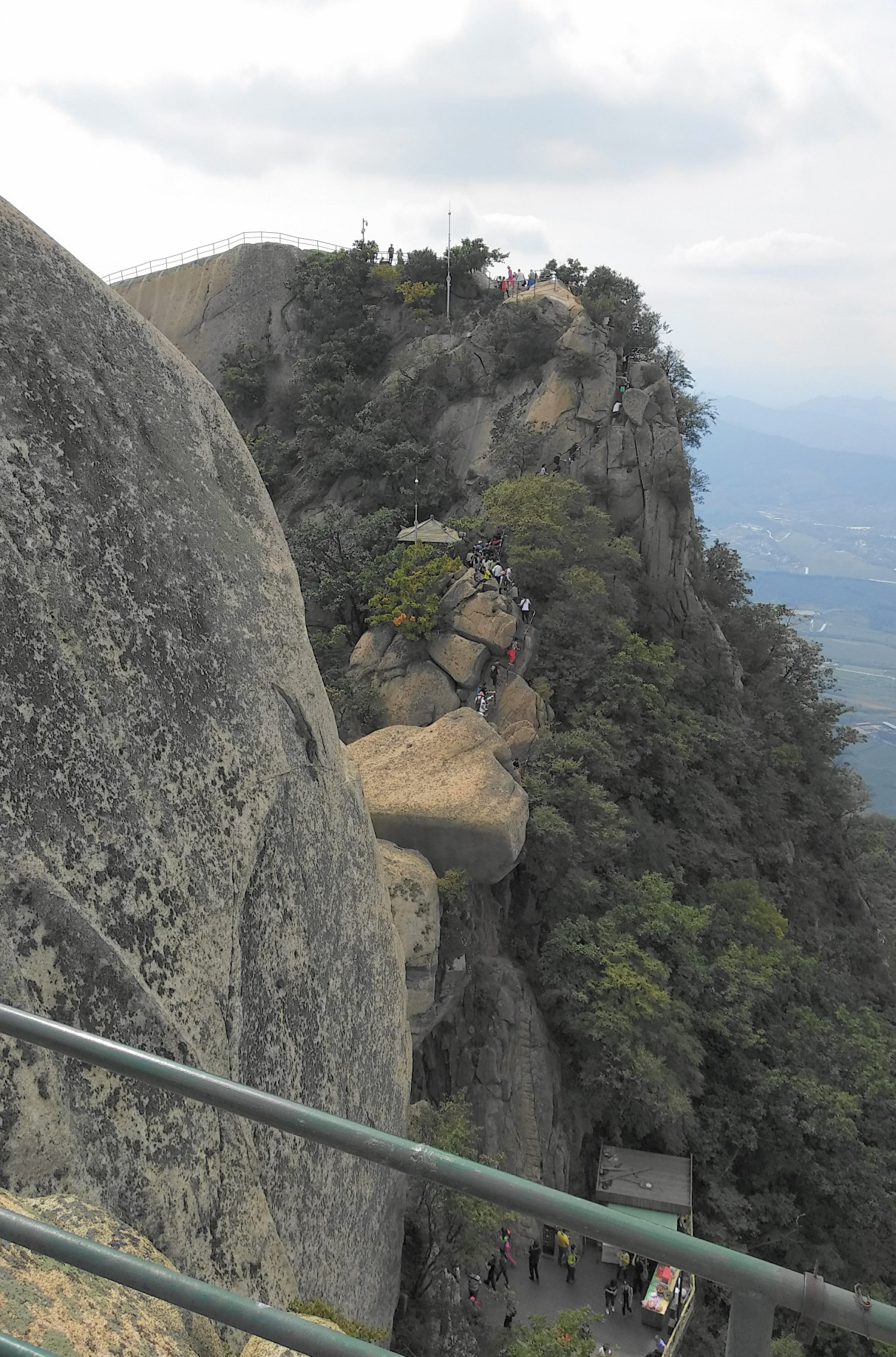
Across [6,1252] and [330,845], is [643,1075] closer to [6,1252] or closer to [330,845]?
[330,845]

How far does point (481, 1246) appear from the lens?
459 inches

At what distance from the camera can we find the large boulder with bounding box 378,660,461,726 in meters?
23.1

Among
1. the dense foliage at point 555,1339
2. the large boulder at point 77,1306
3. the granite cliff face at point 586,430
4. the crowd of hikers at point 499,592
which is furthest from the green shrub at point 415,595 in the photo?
the large boulder at point 77,1306

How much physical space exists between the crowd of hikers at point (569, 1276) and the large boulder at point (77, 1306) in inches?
462

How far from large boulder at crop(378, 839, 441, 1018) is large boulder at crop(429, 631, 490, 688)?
9.32 metres

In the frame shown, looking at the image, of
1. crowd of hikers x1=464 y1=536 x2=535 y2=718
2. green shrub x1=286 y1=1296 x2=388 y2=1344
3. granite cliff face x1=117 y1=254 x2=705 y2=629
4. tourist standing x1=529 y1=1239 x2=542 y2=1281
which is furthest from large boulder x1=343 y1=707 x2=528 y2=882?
granite cliff face x1=117 y1=254 x2=705 y2=629

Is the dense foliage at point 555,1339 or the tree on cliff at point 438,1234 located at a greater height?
the tree on cliff at point 438,1234

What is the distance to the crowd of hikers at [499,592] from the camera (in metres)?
23.4

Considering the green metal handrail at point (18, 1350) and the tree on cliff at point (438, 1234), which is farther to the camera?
the tree on cliff at point (438, 1234)

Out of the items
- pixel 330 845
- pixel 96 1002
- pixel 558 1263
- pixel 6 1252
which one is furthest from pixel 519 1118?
pixel 6 1252

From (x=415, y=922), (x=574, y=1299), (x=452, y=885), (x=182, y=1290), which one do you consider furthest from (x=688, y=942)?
(x=182, y=1290)

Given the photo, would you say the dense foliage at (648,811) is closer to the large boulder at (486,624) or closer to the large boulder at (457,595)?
the large boulder at (457,595)

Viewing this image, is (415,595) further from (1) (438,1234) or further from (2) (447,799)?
(1) (438,1234)

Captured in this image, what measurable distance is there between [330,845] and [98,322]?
4.89 m
